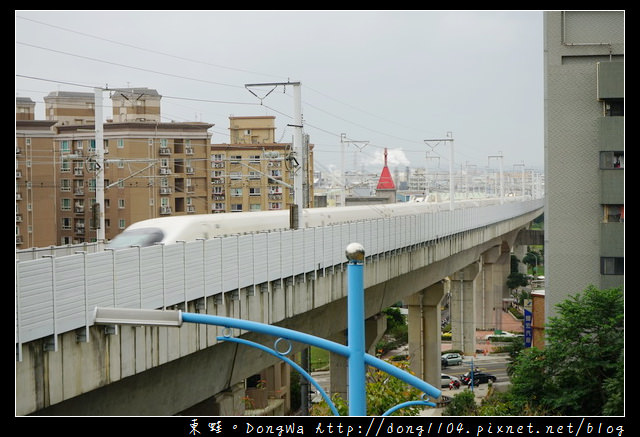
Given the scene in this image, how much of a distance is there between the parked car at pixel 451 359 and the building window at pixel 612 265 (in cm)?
4263

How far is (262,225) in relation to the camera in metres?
33.2

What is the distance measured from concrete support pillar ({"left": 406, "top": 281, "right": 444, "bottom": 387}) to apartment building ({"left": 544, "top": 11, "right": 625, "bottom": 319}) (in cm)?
2702

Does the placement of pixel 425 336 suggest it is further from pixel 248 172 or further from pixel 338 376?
pixel 248 172

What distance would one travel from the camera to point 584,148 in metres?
34.2

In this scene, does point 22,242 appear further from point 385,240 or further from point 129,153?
point 385,240

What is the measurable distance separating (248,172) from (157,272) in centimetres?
5763

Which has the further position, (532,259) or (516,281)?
(532,259)

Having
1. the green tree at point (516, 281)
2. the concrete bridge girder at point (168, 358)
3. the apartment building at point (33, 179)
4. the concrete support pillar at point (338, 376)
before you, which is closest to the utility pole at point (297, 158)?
the concrete bridge girder at point (168, 358)

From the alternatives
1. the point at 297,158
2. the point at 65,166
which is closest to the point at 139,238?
the point at 297,158

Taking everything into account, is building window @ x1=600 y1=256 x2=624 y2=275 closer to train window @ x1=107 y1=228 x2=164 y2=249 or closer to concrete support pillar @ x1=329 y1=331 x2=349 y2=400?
concrete support pillar @ x1=329 y1=331 x2=349 y2=400

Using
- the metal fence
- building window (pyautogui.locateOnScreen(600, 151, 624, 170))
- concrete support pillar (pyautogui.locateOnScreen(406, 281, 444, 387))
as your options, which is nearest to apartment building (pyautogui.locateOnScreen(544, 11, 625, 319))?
building window (pyautogui.locateOnScreen(600, 151, 624, 170))

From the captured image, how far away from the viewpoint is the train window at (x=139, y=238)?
26.2m

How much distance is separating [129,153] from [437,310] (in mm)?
22427
